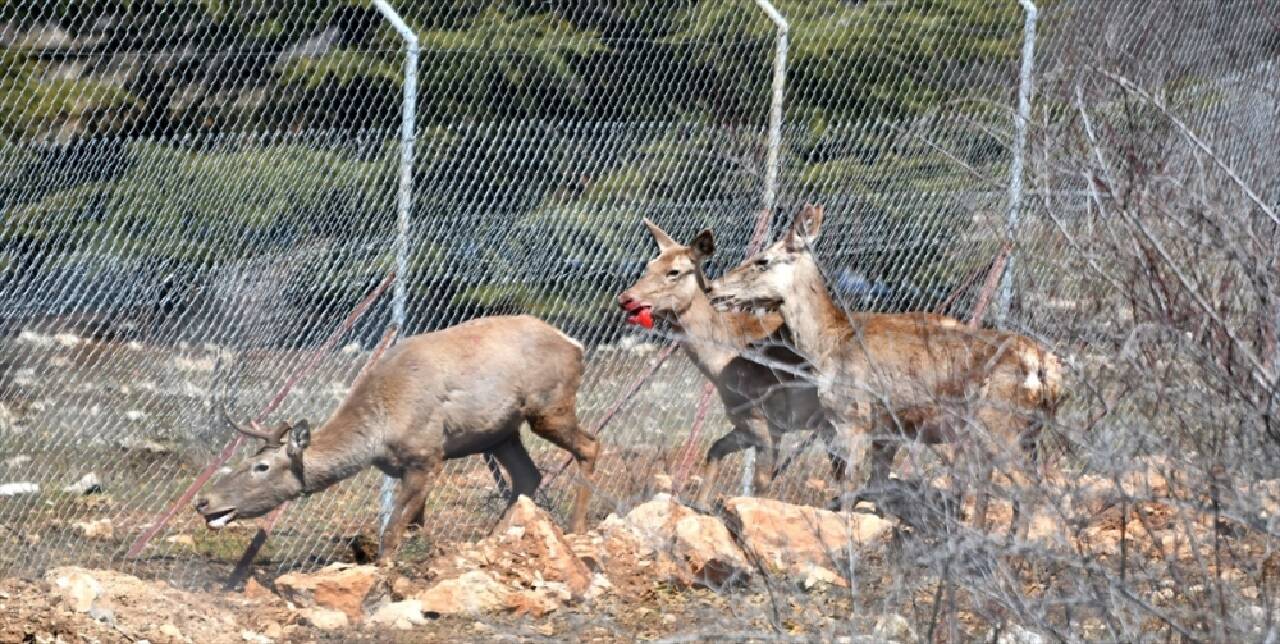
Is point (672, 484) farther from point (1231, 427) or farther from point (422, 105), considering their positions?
point (1231, 427)

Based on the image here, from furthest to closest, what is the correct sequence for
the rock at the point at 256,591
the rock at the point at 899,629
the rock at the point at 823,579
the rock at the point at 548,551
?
the rock at the point at 256,591 → the rock at the point at 548,551 → the rock at the point at 823,579 → the rock at the point at 899,629

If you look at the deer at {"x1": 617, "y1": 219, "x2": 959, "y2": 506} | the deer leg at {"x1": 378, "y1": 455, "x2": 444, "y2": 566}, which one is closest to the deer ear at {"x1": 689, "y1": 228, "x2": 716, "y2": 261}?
the deer at {"x1": 617, "y1": 219, "x2": 959, "y2": 506}

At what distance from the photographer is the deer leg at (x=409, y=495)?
9.31 m

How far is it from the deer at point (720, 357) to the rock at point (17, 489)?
3480mm

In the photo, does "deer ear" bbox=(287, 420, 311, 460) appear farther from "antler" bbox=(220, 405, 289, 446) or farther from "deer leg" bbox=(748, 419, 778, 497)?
"deer leg" bbox=(748, 419, 778, 497)

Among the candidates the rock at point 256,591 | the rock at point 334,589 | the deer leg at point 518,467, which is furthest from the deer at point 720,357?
the rock at point 256,591

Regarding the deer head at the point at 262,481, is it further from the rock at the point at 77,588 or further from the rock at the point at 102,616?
the rock at the point at 102,616

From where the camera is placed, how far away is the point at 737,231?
10805mm

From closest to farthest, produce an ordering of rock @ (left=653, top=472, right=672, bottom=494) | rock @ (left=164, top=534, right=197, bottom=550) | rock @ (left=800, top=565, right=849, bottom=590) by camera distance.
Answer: rock @ (left=800, top=565, right=849, bottom=590) < rock @ (left=164, top=534, right=197, bottom=550) < rock @ (left=653, top=472, right=672, bottom=494)

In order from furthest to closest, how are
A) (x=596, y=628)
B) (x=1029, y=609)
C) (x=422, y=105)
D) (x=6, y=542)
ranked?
1. (x=422, y=105)
2. (x=6, y=542)
3. (x=596, y=628)
4. (x=1029, y=609)

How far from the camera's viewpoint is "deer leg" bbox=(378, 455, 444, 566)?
931 centimetres

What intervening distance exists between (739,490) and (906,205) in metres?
2.20

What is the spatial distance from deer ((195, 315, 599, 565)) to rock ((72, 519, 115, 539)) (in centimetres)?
48

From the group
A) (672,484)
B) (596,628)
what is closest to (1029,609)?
(596,628)
